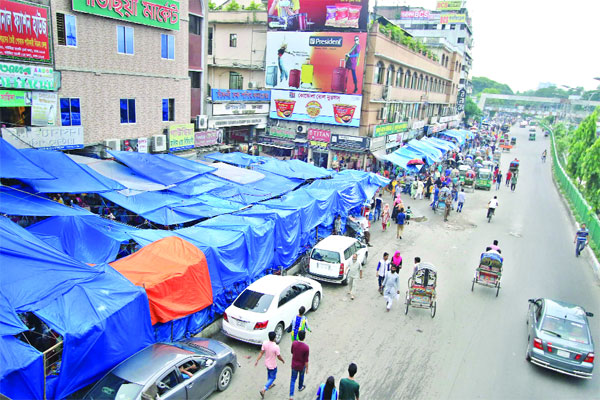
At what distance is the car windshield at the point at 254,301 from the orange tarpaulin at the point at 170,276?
0.81m

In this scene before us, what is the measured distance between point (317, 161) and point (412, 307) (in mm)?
21957

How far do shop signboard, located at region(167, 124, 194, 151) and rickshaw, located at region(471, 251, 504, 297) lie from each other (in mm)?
17174

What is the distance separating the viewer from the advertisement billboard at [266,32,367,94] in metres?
31.7

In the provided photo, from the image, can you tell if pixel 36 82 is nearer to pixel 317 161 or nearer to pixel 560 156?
pixel 317 161

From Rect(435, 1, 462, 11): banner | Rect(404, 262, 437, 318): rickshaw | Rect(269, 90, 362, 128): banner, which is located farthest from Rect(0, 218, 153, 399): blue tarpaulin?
Rect(435, 1, 462, 11): banner

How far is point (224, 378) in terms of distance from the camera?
8.99 meters

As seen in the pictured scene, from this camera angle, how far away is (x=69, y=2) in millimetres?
17812

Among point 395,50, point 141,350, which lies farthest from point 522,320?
point 395,50

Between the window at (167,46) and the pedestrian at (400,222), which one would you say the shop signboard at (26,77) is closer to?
the window at (167,46)

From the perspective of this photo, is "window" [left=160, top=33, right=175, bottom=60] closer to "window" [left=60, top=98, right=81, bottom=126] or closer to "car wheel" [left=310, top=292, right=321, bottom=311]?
"window" [left=60, top=98, right=81, bottom=126]

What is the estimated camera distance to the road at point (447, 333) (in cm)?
966

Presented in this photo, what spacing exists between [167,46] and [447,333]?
65.5 feet

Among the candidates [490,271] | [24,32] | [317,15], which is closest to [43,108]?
[24,32]

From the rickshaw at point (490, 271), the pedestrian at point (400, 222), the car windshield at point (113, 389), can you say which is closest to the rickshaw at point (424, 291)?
the rickshaw at point (490, 271)
